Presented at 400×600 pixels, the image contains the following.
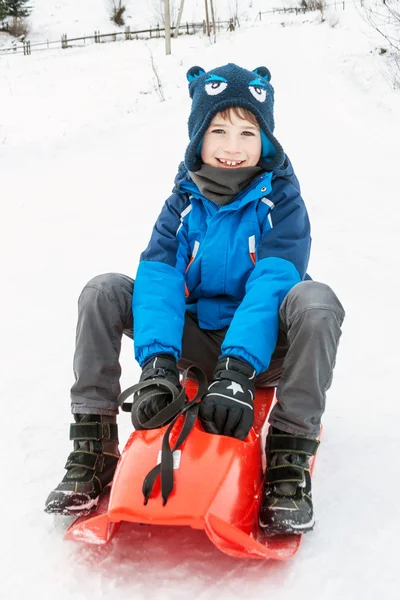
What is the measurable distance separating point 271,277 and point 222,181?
14.5 inches

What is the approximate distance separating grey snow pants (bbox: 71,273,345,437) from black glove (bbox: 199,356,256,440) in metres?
0.13

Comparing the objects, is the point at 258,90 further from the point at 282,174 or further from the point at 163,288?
the point at 163,288

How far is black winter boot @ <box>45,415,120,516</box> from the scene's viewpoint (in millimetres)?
1635

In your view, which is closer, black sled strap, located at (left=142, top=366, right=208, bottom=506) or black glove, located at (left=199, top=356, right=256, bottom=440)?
black sled strap, located at (left=142, top=366, right=208, bottom=506)

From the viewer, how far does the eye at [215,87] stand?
1982mm

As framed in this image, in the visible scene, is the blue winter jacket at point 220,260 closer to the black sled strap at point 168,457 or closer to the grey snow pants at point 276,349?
the grey snow pants at point 276,349

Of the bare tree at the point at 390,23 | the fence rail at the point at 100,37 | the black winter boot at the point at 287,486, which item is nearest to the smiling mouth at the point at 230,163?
the black winter boot at the point at 287,486

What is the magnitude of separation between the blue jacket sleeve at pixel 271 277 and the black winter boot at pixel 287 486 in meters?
0.21

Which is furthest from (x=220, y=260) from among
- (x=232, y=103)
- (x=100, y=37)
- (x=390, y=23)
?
(x=100, y=37)

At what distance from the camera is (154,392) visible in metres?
1.63

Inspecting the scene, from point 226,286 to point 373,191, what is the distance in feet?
11.8

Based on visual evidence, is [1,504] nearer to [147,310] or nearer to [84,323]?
[84,323]

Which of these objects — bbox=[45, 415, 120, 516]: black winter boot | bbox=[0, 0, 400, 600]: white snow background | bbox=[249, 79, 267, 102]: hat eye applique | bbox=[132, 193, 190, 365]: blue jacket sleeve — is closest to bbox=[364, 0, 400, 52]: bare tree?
bbox=[0, 0, 400, 600]: white snow background

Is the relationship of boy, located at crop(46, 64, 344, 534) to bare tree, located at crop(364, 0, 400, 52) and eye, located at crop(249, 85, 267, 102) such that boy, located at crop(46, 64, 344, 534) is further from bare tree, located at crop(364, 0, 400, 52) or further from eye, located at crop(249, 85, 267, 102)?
bare tree, located at crop(364, 0, 400, 52)
